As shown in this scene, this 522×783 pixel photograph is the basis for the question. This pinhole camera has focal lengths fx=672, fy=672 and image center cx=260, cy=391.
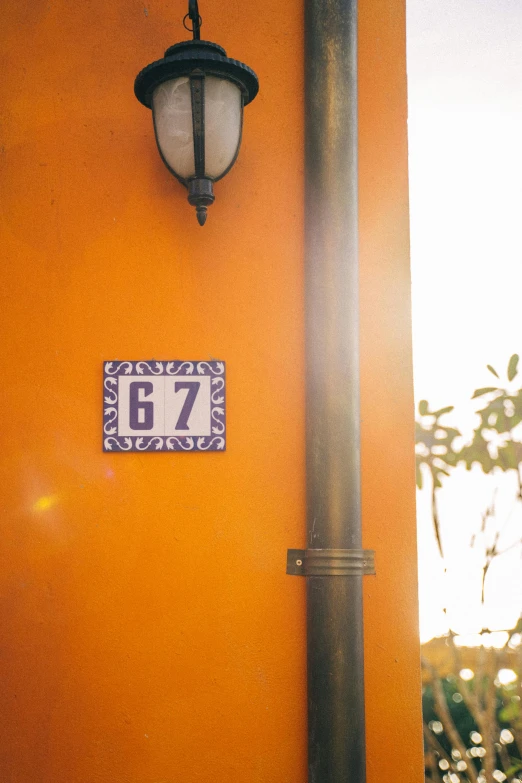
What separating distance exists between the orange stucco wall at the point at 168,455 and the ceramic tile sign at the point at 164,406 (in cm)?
5

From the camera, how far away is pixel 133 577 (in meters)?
2.17

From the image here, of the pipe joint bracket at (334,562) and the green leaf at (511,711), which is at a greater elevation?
the pipe joint bracket at (334,562)

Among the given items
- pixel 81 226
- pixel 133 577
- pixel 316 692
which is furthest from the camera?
pixel 81 226

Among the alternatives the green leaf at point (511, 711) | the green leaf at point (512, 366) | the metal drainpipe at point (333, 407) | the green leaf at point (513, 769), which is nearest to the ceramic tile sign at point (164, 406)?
the metal drainpipe at point (333, 407)

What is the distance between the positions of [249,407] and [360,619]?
75 centimetres

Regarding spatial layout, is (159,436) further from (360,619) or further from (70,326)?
(360,619)

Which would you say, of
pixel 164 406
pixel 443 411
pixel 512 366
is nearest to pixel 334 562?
pixel 164 406

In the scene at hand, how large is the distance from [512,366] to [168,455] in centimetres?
241

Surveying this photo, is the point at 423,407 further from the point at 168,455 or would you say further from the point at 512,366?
the point at 168,455

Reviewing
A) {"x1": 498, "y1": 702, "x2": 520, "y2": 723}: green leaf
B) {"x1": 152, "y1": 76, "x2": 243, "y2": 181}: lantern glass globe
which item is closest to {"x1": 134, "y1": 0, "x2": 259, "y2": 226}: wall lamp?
{"x1": 152, "y1": 76, "x2": 243, "y2": 181}: lantern glass globe

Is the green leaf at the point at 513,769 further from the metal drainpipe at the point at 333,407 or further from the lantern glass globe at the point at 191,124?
the lantern glass globe at the point at 191,124

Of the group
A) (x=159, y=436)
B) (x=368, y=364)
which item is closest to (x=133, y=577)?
(x=159, y=436)

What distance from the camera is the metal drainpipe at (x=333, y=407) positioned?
6.48 ft

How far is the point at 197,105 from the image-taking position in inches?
75.9
